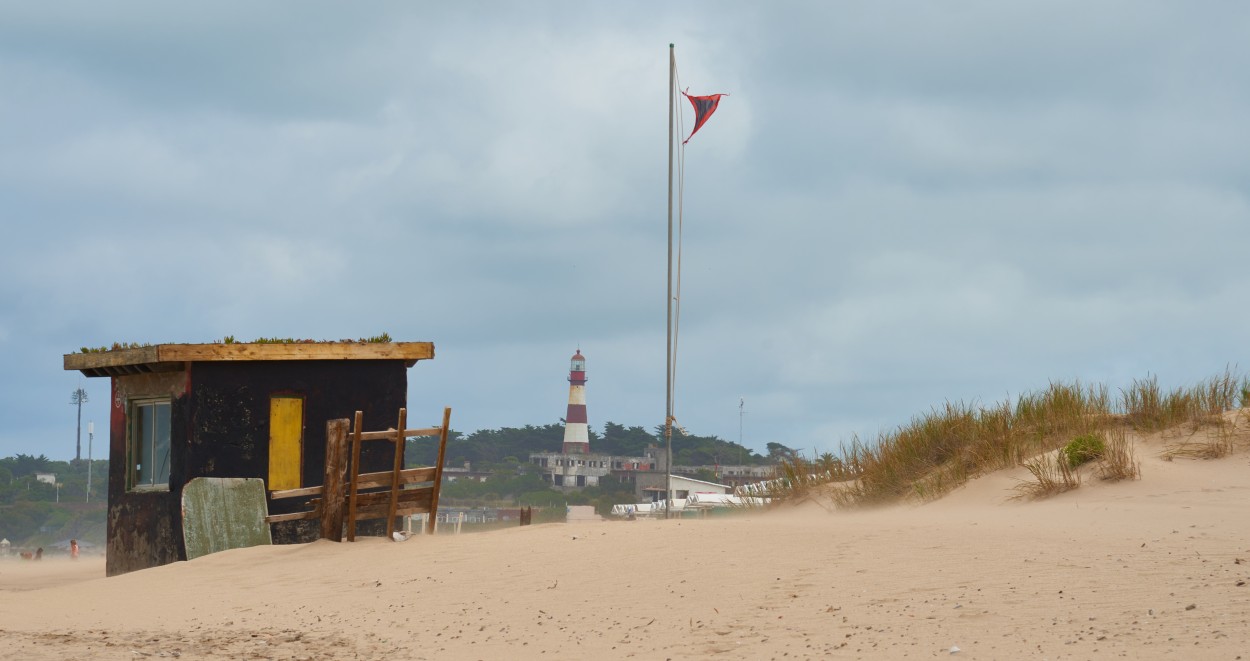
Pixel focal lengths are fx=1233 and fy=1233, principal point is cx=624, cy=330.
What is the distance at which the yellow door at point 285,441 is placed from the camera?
1884cm

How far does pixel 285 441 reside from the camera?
19.0 metres

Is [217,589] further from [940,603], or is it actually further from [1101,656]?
[1101,656]

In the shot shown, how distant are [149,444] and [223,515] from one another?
3.46 metres

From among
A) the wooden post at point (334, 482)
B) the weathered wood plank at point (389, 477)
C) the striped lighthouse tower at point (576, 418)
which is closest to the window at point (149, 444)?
the wooden post at point (334, 482)

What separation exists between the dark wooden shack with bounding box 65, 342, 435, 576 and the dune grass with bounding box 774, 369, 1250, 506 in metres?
7.39

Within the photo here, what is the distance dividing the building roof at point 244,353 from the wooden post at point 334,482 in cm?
273

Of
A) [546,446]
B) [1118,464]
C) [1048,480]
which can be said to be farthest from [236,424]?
[546,446]

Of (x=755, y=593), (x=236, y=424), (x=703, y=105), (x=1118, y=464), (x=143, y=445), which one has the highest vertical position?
(x=703, y=105)

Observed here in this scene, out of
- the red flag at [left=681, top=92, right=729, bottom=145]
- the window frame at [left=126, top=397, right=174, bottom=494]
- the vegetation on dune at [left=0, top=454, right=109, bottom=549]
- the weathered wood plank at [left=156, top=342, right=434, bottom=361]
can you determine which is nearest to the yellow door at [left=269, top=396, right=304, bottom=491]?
the weathered wood plank at [left=156, top=342, right=434, bottom=361]

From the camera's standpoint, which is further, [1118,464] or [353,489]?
[353,489]

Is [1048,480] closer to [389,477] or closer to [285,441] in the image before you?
[389,477]

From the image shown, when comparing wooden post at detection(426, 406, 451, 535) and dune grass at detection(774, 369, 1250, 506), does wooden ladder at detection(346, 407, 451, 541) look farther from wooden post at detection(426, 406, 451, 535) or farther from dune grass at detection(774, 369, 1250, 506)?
dune grass at detection(774, 369, 1250, 506)

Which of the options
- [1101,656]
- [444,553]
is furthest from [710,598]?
[444,553]

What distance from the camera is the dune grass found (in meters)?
16.5
